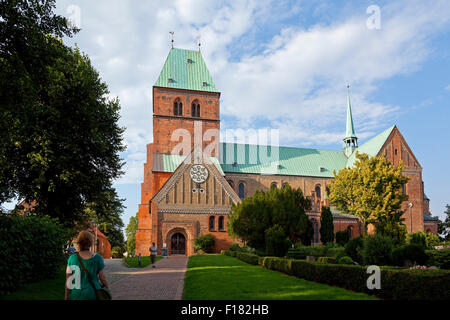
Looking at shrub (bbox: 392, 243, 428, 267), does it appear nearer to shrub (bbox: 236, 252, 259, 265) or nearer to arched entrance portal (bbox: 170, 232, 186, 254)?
shrub (bbox: 236, 252, 259, 265)

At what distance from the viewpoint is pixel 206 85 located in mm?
Answer: 52031

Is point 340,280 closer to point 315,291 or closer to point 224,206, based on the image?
point 315,291

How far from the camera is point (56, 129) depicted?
807 inches

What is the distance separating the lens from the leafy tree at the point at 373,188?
40.7m

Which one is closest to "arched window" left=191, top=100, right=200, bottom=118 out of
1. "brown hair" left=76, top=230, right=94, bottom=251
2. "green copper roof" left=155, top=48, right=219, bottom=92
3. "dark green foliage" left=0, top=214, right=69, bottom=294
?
"green copper roof" left=155, top=48, right=219, bottom=92

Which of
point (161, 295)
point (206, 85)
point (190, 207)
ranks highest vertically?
point (206, 85)

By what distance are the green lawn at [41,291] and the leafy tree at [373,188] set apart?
3436 cm

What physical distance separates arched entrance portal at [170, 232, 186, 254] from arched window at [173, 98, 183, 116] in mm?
16960

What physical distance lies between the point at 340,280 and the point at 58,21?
15.2 m

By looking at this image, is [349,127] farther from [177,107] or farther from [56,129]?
[56,129]

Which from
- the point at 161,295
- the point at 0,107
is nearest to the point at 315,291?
the point at 161,295

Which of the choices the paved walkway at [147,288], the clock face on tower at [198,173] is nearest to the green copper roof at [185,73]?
the clock face on tower at [198,173]

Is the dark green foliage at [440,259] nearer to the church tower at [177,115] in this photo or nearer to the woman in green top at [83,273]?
the woman in green top at [83,273]
